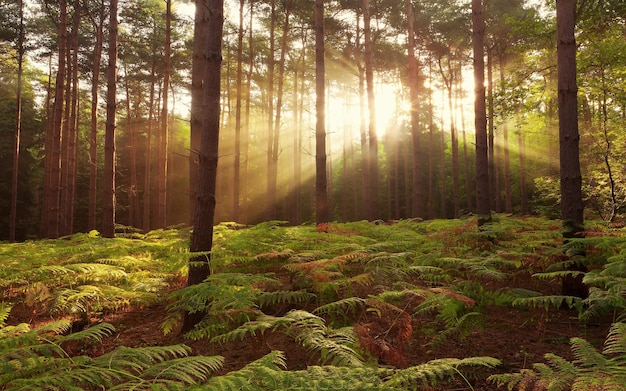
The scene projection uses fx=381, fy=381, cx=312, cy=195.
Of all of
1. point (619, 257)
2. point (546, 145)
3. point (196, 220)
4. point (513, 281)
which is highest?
point (546, 145)

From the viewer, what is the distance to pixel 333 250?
19.0 feet

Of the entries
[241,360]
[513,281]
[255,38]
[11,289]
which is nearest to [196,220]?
[241,360]

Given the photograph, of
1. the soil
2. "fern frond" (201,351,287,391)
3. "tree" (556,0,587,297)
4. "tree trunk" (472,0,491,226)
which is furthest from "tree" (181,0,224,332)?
"tree trunk" (472,0,491,226)

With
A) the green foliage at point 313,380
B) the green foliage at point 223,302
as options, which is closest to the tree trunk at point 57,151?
the green foliage at point 223,302

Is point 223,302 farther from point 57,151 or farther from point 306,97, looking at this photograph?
point 306,97

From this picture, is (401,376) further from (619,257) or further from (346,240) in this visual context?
(346,240)

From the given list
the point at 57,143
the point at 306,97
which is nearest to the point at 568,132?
the point at 57,143

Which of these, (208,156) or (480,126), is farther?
(480,126)

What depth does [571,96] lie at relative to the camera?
545 centimetres

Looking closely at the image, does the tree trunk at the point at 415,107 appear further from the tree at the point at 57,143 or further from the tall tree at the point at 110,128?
the tree at the point at 57,143

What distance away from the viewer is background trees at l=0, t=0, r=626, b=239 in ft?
42.1

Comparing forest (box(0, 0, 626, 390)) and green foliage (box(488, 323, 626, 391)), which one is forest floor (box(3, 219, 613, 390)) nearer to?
forest (box(0, 0, 626, 390))

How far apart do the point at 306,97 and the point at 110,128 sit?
70.4 ft

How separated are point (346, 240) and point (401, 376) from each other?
475cm
